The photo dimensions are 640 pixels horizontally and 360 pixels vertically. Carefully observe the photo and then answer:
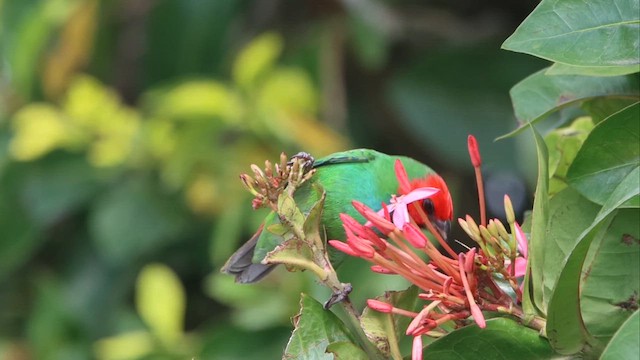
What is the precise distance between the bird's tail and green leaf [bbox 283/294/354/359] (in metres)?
0.84

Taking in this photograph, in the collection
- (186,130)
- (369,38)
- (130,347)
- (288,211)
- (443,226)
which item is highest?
(369,38)

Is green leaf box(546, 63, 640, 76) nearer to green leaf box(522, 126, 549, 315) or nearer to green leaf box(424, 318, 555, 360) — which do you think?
green leaf box(522, 126, 549, 315)

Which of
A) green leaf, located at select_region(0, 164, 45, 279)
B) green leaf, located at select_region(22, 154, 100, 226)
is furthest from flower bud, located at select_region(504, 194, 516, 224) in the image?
green leaf, located at select_region(0, 164, 45, 279)

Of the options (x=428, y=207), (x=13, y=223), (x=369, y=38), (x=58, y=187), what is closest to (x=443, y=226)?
(x=428, y=207)

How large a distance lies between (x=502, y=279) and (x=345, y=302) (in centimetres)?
21

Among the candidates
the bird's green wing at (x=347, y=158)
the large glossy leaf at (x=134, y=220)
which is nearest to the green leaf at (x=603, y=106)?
the bird's green wing at (x=347, y=158)

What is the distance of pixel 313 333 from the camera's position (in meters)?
1.09

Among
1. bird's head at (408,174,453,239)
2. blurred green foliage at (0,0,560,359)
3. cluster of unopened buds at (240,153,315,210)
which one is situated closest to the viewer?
cluster of unopened buds at (240,153,315,210)

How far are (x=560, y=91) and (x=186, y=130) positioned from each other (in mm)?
1817

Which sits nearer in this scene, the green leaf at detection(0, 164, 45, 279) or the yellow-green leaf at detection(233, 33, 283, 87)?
the yellow-green leaf at detection(233, 33, 283, 87)

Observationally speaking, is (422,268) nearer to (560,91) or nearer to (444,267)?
(444,267)

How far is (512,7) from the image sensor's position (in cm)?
369

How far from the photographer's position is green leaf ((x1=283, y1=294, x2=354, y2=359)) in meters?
1.07

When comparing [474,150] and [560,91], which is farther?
[560,91]
